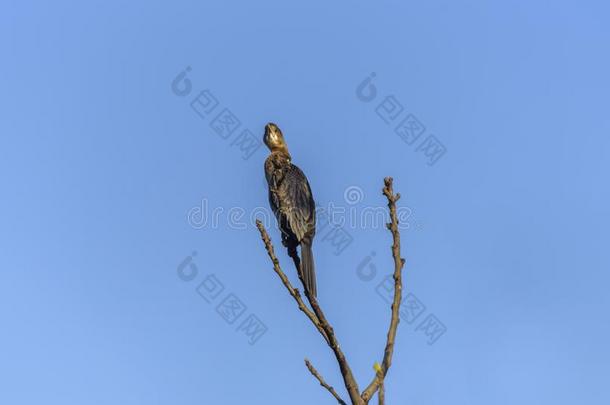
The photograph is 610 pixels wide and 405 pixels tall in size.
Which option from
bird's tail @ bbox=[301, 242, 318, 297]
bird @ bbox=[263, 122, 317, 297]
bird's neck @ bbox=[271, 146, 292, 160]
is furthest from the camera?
bird's neck @ bbox=[271, 146, 292, 160]

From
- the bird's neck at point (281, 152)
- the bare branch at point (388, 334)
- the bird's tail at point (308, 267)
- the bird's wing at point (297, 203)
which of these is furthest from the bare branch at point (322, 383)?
the bird's neck at point (281, 152)

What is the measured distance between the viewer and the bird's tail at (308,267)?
526 cm

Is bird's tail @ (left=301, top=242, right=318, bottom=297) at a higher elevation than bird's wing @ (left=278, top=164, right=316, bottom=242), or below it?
below

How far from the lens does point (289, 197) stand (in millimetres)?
6430

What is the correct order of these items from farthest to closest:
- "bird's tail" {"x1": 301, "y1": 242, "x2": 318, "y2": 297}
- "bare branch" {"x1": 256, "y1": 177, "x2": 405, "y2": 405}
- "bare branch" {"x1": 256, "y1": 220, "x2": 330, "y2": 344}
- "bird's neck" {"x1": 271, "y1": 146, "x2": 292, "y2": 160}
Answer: "bird's neck" {"x1": 271, "y1": 146, "x2": 292, "y2": 160}, "bird's tail" {"x1": 301, "y1": 242, "x2": 318, "y2": 297}, "bare branch" {"x1": 256, "y1": 220, "x2": 330, "y2": 344}, "bare branch" {"x1": 256, "y1": 177, "x2": 405, "y2": 405}

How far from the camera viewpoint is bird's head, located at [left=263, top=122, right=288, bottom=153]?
267 inches

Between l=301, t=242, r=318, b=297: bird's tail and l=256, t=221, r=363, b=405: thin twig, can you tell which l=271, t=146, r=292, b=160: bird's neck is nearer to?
l=301, t=242, r=318, b=297: bird's tail

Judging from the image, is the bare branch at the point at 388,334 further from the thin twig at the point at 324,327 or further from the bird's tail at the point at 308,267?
the bird's tail at the point at 308,267

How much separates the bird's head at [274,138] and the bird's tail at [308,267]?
107 cm

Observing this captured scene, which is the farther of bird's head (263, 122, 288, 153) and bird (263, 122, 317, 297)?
bird's head (263, 122, 288, 153)

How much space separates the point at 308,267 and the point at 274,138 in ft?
5.22

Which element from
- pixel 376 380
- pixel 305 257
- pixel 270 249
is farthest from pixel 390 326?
pixel 305 257

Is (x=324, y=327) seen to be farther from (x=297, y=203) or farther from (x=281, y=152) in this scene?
(x=281, y=152)

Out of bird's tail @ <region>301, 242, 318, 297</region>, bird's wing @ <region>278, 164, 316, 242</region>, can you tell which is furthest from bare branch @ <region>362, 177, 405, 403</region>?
bird's wing @ <region>278, 164, 316, 242</region>
